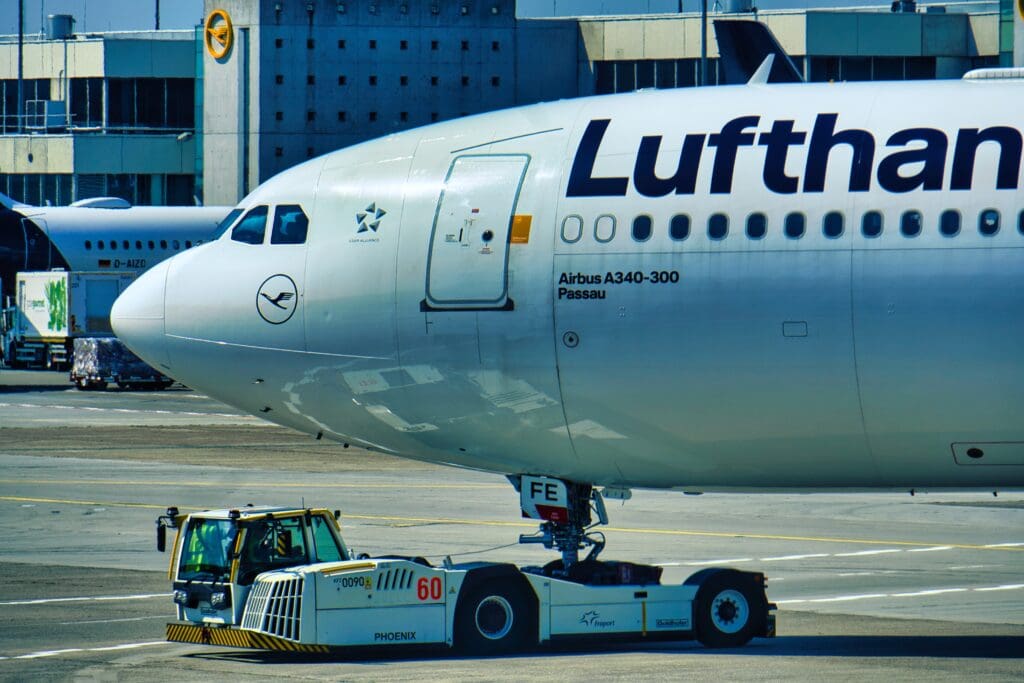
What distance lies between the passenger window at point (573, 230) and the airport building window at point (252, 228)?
4.24 meters

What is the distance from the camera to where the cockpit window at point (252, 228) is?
23125 mm

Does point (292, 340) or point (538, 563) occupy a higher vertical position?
point (292, 340)

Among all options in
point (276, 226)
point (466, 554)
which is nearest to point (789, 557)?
point (466, 554)

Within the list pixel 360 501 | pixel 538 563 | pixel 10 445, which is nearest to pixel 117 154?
pixel 10 445

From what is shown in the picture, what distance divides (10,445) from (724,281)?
38.9m

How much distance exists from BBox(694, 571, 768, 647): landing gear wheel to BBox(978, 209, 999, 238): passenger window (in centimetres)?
525

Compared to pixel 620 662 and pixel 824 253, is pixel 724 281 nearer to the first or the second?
pixel 824 253

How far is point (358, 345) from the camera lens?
22234 mm

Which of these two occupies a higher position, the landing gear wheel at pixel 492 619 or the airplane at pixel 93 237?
the airplane at pixel 93 237

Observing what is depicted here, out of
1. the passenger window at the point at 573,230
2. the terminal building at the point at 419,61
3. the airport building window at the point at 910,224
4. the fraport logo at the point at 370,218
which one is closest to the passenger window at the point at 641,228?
the passenger window at the point at 573,230

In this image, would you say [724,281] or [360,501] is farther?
[360,501]

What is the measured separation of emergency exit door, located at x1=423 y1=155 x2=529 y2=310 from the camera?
2159 cm

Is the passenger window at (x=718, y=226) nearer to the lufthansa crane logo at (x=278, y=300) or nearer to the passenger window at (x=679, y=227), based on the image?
the passenger window at (x=679, y=227)

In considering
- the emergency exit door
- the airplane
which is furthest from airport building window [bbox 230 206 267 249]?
the airplane
